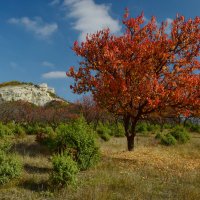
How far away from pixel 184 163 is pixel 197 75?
4.32 m

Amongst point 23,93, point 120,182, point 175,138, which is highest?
point 23,93

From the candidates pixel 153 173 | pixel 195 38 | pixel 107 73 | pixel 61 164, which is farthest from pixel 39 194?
pixel 195 38

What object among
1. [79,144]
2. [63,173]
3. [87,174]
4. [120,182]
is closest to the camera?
[63,173]

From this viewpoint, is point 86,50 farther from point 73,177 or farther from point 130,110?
point 73,177

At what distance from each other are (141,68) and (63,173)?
24.0 ft

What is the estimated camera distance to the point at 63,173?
379 inches

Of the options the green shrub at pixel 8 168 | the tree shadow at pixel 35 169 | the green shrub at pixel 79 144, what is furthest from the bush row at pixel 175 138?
the green shrub at pixel 8 168

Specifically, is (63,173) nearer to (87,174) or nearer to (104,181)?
(104,181)

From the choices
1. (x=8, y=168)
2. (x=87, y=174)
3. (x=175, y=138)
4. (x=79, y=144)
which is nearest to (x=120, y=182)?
(x=87, y=174)

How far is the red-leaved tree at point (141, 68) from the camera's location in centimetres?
1479

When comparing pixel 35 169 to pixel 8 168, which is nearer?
pixel 8 168

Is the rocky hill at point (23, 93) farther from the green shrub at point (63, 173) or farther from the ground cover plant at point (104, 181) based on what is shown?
the green shrub at point (63, 173)

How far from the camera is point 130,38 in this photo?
15.7 meters

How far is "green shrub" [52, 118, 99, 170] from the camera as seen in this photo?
1264cm
